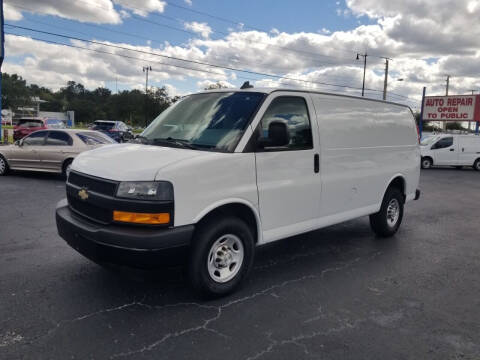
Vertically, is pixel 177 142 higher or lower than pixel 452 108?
lower

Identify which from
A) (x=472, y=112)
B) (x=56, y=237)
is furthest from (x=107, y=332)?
(x=472, y=112)

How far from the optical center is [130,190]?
346 centimetres

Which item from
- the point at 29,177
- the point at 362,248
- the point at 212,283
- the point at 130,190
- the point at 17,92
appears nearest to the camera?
the point at 130,190

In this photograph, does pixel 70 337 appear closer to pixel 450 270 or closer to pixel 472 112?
pixel 450 270

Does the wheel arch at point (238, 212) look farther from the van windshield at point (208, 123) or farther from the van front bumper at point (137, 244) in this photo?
the van windshield at point (208, 123)

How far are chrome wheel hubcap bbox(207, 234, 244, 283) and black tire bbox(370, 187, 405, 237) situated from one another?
10.2 feet

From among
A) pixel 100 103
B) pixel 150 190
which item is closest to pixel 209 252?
pixel 150 190

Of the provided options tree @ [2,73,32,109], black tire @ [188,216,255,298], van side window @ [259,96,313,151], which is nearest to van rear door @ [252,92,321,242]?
van side window @ [259,96,313,151]

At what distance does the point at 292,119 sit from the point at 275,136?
58 cm

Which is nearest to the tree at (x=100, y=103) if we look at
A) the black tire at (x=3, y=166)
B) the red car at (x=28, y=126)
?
the red car at (x=28, y=126)

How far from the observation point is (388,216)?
21.2 feet

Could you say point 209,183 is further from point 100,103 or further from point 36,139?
point 100,103

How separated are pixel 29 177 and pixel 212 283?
10.4m

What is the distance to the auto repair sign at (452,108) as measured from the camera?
2916cm
